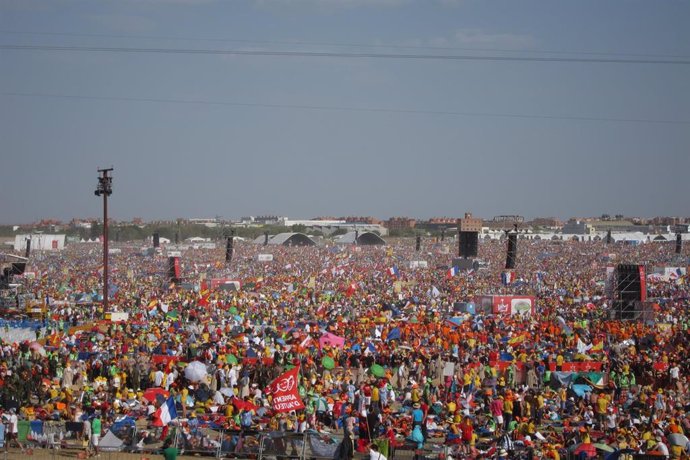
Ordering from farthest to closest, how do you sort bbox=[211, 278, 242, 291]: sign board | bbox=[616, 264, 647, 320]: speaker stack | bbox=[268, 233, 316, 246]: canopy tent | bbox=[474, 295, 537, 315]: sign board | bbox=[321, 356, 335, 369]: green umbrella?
bbox=[268, 233, 316, 246]: canopy tent → bbox=[211, 278, 242, 291]: sign board → bbox=[474, 295, 537, 315]: sign board → bbox=[616, 264, 647, 320]: speaker stack → bbox=[321, 356, 335, 369]: green umbrella

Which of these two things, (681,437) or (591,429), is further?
(591,429)

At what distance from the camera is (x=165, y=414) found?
14.6 metres

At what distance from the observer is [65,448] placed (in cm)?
1405

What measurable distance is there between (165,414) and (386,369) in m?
Result: 8.01

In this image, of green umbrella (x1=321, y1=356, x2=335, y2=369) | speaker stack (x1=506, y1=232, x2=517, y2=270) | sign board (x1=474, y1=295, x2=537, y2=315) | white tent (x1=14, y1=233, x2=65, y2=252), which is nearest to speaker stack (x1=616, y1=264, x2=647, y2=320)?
sign board (x1=474, y1=295, x2=537, y2=315)

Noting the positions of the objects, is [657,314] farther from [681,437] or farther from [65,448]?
[65,448]

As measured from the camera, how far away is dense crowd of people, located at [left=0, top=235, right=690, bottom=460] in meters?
14.5

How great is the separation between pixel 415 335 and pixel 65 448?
42.4ft

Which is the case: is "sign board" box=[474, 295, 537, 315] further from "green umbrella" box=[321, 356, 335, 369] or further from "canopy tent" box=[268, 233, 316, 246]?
"canopy tent" box=[268, 233, 316, 246]

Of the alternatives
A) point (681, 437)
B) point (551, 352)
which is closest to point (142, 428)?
point (681, 437)

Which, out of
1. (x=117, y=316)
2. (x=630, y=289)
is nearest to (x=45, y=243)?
(x=117, y=316)

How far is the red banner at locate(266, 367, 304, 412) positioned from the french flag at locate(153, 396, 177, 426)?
178 cm

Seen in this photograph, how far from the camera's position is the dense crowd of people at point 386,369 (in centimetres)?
1448

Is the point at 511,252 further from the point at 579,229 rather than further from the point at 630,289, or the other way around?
the point at 579,229
